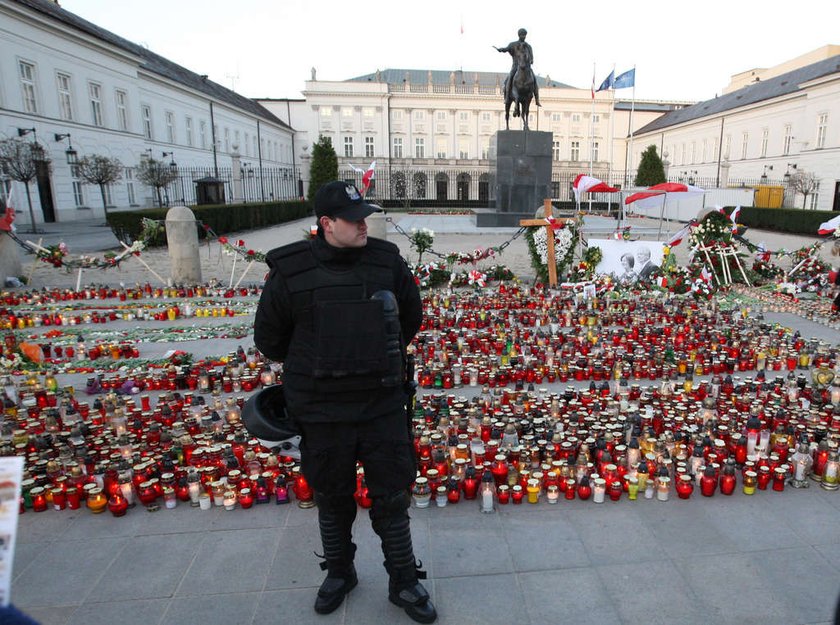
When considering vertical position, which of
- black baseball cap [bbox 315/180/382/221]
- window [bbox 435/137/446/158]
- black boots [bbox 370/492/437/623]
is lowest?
black boots [bbox 370/492/437/623]

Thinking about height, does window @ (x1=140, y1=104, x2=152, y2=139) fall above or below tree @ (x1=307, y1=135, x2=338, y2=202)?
above

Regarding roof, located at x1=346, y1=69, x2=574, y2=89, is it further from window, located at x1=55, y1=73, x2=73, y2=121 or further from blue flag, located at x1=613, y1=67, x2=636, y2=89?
window, located at x1=55, y1=73, x2=73, y2=121

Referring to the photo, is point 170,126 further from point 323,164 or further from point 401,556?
point 401,556

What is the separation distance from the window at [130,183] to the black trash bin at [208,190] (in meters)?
7.51

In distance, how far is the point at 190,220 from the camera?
1227cm

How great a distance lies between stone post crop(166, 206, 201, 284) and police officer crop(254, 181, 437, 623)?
1042cm

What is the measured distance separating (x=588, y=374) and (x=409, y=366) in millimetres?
4119

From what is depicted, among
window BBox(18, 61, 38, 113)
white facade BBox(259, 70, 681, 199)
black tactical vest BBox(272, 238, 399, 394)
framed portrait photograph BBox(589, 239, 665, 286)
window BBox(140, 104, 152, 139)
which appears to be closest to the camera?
black tactical vest BBox(272, 238, 399, 394)

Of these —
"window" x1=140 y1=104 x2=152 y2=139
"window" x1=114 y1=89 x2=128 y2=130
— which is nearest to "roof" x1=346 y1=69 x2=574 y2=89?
"window" x1=140 y1=104 x2=152 y2=139

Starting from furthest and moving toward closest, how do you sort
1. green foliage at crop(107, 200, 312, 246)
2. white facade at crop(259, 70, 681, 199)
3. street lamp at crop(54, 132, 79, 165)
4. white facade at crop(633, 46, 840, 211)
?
white facade at crop(259, 70, 681, 199) < white facade at crop(633, 46, 840, 211) < street lamp at crop(54, 132, 79, 165) < green foliage at crop(107, 200, 312, 246)

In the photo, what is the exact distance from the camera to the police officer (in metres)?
2.62

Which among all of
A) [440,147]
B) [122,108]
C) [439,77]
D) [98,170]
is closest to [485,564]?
[98,170]

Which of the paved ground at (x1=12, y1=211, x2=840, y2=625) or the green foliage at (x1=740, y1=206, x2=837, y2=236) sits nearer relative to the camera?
the paved ground at (x1=12, y1=211, x2=840, y2=625)

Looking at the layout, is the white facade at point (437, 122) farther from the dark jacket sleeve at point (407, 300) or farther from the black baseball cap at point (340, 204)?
the black baseball cap at point (340, 204)
